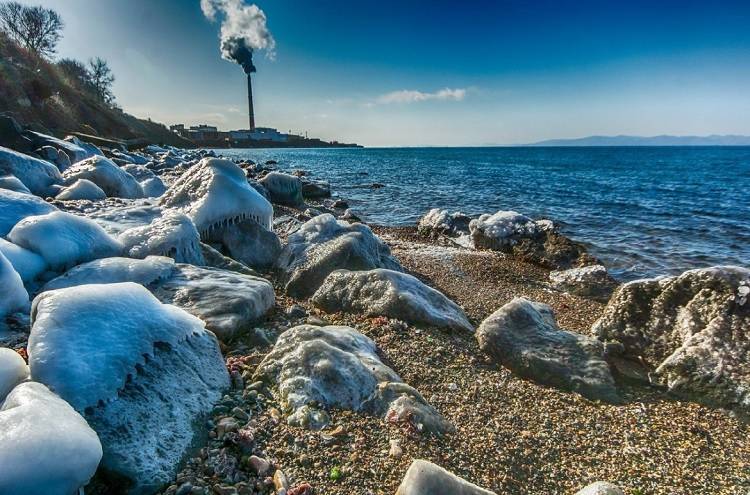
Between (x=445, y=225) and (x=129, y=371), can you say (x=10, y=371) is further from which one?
(x=445, y=225)

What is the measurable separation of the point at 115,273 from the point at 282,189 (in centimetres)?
1059

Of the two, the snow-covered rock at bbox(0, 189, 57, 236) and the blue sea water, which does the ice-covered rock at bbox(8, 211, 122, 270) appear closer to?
the snow-covered rock at bbox(0, 189, 57, 236)

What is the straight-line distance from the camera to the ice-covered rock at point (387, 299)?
16.1ft

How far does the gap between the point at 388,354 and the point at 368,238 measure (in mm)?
2980

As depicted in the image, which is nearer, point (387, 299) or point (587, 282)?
point (387, 299)

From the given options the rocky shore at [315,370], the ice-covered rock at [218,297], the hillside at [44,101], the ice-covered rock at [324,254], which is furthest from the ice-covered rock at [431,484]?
the hillside at [44,101]

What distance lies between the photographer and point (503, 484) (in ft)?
8.83

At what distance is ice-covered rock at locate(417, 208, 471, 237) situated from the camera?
12.9 metres

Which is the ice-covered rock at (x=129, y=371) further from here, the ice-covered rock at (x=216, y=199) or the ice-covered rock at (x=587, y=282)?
the ice-covered rock at (x=587, y=282)

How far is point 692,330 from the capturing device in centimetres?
480

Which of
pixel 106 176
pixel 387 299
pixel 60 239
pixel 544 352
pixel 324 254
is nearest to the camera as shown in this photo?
pixel 60 239

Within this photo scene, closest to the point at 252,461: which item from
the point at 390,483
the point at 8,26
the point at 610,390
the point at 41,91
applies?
the point at 390,483

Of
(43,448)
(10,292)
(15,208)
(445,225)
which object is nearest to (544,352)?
(43,448)

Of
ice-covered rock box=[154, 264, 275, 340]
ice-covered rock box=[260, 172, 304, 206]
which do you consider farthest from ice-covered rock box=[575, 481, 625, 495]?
ice-covered rock box=[260, 172, 304, 206]
